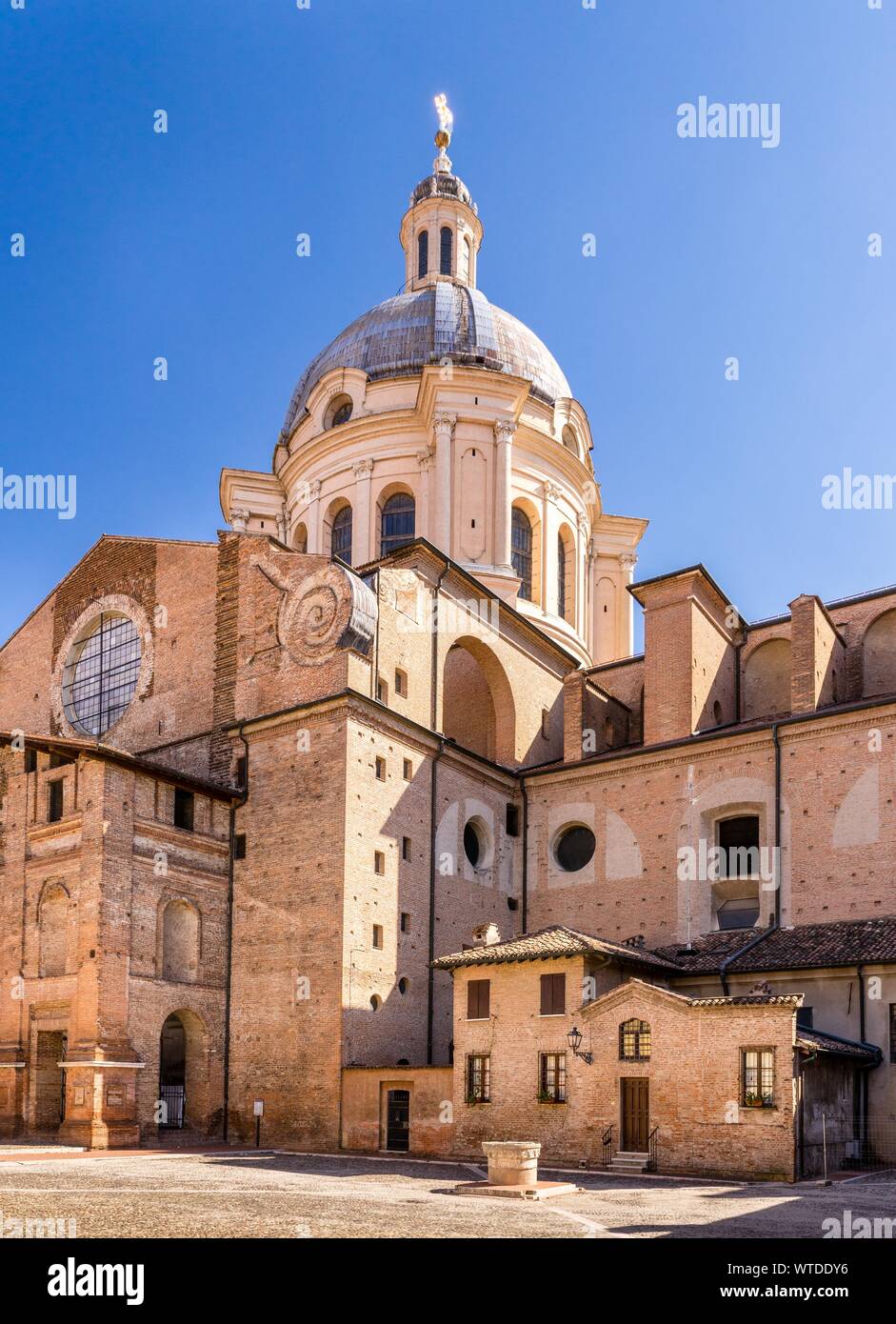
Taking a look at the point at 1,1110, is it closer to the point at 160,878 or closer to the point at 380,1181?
the point at 160,878

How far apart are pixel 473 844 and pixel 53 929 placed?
1037 centimetres

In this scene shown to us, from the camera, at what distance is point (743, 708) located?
3591 cm

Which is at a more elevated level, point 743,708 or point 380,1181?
point 743,708

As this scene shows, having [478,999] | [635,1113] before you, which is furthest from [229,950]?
[635,1113]

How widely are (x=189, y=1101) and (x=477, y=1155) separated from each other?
6.68 m

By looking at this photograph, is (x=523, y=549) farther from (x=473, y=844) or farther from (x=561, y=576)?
(x=473, y=844)

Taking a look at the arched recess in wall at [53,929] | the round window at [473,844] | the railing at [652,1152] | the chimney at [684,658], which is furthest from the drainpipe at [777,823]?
the arched recess in wall at [53,929]

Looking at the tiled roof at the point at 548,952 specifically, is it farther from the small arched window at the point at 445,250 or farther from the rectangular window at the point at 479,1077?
the small arched window at the point at 445,250

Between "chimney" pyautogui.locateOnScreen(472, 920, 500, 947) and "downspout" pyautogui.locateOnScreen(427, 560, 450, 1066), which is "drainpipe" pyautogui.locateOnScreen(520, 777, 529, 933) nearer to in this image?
"downspout" pyautogui.locateOnScreen(427, 560, 450, 1066)

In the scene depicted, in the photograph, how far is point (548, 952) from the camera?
26.1m
